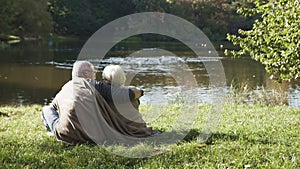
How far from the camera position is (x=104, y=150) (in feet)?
16.4

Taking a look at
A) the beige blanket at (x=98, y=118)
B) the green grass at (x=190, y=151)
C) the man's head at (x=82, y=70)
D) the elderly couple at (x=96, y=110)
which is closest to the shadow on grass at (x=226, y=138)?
the green grass at (x=190, y=151)

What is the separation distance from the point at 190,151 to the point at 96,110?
4.43 feet

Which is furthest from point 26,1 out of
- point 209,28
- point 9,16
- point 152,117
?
point 152,117

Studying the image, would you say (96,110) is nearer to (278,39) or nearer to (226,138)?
(226,138)

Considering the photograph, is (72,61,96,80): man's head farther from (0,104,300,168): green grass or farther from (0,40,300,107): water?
(0,40,300,107): water

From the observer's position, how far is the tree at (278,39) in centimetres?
719

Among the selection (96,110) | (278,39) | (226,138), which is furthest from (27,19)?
(226,138)

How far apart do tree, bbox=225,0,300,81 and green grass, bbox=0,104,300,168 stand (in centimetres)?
148

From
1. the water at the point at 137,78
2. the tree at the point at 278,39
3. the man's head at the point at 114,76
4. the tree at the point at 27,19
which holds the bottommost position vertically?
the water at the point at 137,78

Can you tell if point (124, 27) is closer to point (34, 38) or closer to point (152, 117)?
point (34, 38)

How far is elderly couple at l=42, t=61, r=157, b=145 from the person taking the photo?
5.38m

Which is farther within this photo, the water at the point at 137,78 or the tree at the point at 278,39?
the water at the point at 137,78

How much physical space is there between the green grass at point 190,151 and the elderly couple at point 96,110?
24 centimetres

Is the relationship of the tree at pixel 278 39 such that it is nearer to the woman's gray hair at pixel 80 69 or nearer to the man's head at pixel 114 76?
the man's head at pixel 114 76
